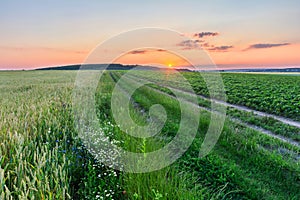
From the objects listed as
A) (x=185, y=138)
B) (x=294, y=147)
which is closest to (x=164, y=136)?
(x=185, y=138)

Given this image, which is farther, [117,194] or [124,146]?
[124,146]

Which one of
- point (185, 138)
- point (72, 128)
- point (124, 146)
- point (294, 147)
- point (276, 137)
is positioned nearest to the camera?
point (124, 146)

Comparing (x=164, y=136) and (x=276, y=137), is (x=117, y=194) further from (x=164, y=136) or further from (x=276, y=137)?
(x=276, y=137)

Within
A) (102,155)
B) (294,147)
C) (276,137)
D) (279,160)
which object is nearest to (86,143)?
(102,155)

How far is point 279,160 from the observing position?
16.7ft

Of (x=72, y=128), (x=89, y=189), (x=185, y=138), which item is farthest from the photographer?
(x=185, y=138)

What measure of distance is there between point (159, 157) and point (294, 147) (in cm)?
379

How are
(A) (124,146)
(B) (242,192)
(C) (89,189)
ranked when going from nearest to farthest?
(C) (89,189), (B) (242,192), (A) (124,146)

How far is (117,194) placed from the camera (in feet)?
11.1

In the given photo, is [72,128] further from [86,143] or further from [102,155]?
[102,155]

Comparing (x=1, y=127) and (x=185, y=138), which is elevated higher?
(x=1, y=127)

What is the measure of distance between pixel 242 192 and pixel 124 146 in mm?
2117

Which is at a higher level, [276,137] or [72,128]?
[72,128]

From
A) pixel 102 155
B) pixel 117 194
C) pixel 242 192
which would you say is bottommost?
pixel 242 192
